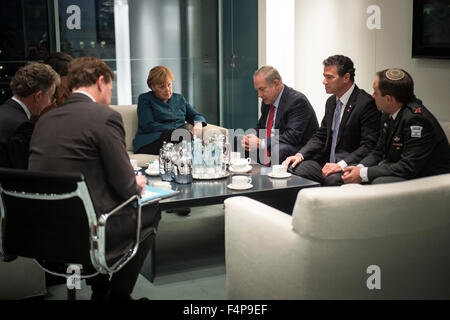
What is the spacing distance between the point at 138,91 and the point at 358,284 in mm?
5133

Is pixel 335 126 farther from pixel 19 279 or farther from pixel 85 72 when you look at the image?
pixel 19 279

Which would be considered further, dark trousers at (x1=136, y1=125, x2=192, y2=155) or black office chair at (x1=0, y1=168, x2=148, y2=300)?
dark trousers at (x1=136, y1=125, x2=192, y2=155)

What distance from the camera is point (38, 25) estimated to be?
254 inches

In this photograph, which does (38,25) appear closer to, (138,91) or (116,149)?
(138,91)

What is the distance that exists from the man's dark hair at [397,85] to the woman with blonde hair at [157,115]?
208 centimetres

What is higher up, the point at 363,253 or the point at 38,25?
the point at 38,25

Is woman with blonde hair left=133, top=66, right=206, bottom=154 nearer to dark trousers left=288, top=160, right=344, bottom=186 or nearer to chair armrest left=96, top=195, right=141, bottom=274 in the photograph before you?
dark trousers left=288, top=160, right=344, bottom=186

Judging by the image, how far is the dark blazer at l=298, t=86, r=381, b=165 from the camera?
3914 millimetres

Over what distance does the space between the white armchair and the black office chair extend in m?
0.63

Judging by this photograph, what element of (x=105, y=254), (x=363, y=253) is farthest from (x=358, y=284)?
(x=105, y=254)

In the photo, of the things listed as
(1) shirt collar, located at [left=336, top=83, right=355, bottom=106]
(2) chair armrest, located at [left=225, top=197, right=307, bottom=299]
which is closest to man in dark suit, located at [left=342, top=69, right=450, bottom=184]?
(1) shirt collar, located at [left=336, top=83, right=355, bottom=106]

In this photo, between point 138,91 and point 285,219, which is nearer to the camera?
point 285,219

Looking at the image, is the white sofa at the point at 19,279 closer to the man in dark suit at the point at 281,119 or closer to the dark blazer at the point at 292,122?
the man in dark suit at the point at 281,119

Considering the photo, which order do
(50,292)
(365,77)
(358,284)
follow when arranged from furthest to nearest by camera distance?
(365,77) < (50,292) < (358,284)
